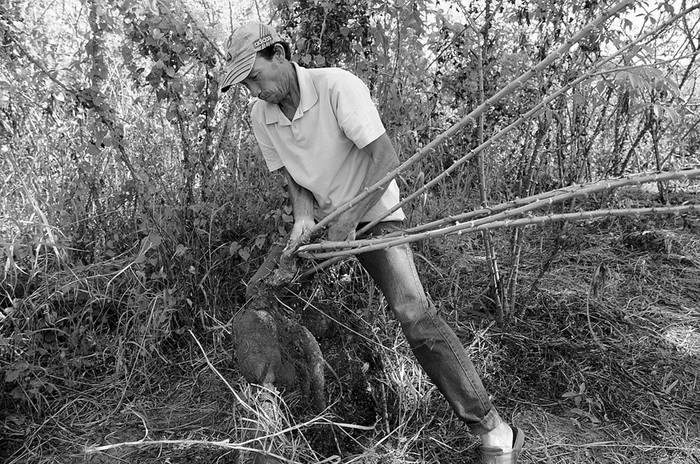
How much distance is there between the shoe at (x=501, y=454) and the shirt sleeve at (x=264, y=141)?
4.66ft

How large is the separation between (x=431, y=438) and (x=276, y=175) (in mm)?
1610

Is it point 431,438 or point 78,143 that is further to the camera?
point 78,143

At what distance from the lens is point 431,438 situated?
2289mm

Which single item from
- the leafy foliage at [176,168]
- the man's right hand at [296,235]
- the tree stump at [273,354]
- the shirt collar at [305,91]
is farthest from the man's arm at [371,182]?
the leafy foliage at [176,168]

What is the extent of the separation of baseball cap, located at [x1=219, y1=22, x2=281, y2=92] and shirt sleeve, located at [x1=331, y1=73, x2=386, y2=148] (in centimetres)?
30

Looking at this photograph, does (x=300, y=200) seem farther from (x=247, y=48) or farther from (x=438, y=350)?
(x=438, y=350)

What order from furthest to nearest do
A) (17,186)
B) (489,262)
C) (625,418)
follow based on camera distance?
(17,186)
(489,262)
(625,418)

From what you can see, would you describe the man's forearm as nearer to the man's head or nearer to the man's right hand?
the man's right hand

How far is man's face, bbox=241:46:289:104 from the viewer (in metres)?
2.05

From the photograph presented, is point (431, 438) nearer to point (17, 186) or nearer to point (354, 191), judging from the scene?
A: point (354, 191)

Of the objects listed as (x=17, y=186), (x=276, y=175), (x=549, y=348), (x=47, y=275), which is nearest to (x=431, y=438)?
(x=549, y=348)

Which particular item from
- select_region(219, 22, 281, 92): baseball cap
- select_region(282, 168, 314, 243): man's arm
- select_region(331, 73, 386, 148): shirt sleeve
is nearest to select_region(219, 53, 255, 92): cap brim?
select_region(219, 22, 281, 92): baseball cap

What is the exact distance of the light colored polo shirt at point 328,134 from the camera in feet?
6.64

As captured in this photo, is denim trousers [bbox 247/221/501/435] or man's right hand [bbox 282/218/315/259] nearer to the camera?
denim trousers [bbox 247/221/501/435]
